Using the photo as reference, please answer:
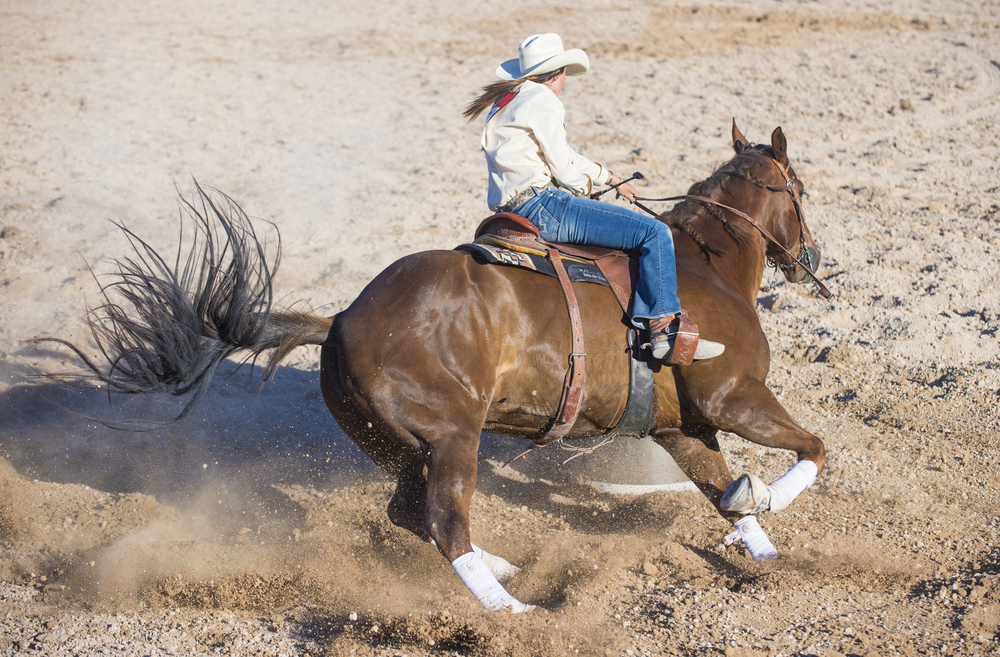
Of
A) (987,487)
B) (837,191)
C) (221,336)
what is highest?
(221,336)

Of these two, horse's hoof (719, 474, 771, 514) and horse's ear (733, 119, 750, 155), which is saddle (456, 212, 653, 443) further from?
horse's ear (733, 119, 750, 155)

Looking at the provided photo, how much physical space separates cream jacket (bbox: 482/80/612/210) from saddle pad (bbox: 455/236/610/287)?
34 cm

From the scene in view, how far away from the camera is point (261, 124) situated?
31.2 feet

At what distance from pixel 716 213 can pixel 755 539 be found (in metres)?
1.74

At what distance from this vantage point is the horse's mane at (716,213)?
13.3ft

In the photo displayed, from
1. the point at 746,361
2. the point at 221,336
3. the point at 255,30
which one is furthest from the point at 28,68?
the point at 746,361

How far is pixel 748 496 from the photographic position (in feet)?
10.9

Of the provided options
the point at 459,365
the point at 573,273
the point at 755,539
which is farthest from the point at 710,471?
the point at 459,365

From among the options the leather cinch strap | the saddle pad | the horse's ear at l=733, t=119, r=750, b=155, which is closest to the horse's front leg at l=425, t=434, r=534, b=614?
the leather cinch strap

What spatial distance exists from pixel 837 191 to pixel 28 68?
1049cm

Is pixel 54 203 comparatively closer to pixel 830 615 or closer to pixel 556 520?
pixel 556 520

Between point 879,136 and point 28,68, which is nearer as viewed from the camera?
point 879,136

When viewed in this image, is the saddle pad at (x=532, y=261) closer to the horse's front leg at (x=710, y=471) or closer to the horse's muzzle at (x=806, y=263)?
the horse's front leg at (x=710, y=471)

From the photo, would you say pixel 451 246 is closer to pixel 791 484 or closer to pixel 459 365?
pixel 459 365
